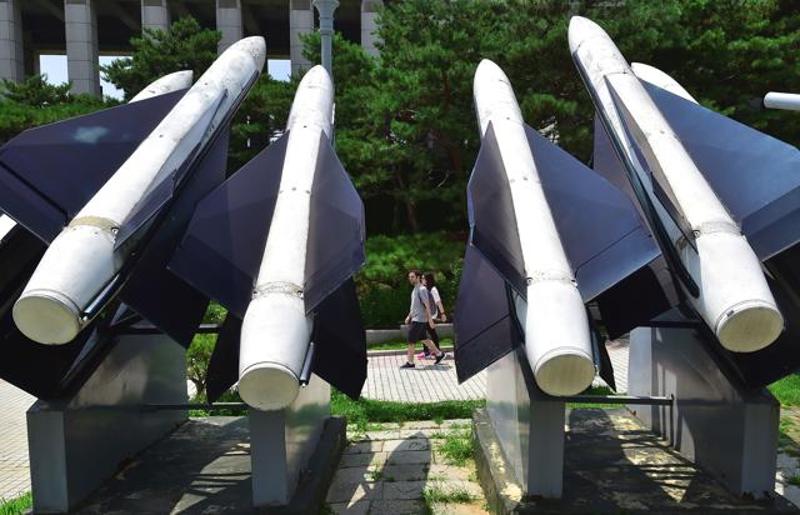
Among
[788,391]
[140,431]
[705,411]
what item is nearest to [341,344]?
[140,431]

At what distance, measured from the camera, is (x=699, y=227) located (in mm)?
4340

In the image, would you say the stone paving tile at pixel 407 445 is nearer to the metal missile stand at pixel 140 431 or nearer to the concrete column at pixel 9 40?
the metal missile stand at pixel 140 431

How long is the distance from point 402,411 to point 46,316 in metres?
5.45

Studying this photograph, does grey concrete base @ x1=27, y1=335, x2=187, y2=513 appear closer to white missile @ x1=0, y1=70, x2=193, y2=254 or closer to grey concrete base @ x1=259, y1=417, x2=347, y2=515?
grey concrete base @ x1=259, y1=417, x2=347, y2=515

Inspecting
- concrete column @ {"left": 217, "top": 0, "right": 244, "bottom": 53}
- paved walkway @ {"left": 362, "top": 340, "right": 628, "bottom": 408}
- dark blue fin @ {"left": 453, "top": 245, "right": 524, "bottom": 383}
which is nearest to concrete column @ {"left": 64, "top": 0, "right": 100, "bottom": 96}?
concrete column @ {"left": 217, "top": 0, "right": 244, "bottom": 53}

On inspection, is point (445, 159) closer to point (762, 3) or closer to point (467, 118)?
point (467, 118)

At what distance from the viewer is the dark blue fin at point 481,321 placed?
527 centimetres

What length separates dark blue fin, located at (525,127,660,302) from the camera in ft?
15.4

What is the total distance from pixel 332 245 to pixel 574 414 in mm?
4155

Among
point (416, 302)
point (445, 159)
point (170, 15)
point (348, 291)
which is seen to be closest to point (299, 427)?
point (348, 291)

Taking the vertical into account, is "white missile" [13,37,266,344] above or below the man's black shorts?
A: above

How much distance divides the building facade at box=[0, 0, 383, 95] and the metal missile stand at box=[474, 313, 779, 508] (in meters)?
18.5

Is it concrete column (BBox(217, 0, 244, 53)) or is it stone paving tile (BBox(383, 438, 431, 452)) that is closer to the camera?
stone paving tile (BBox(383, 438, 431, 452))

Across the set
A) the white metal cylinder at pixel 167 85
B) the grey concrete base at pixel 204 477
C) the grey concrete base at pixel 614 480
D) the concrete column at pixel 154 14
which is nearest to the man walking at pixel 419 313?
the grey concrete base at pixel 614 480
